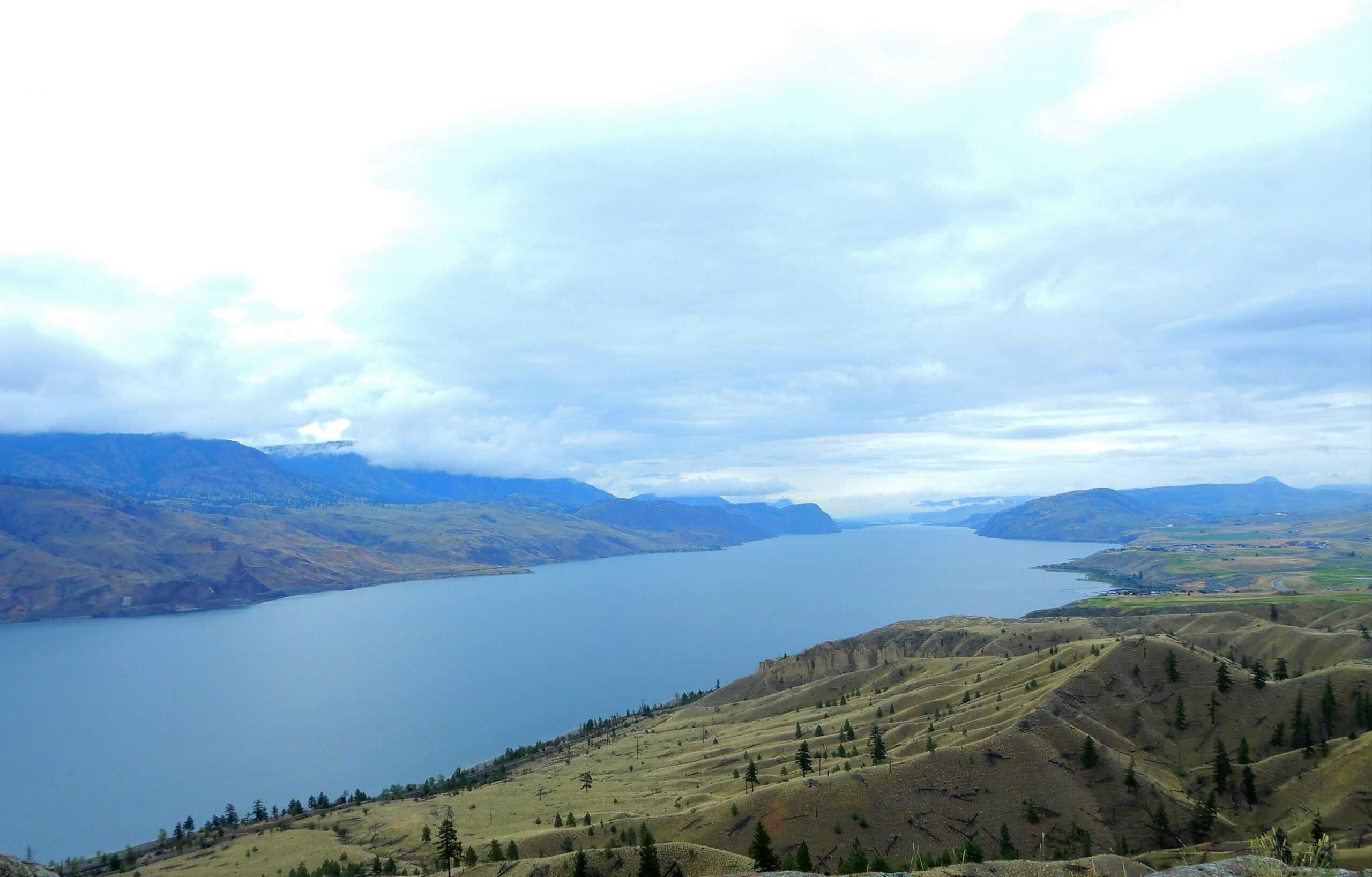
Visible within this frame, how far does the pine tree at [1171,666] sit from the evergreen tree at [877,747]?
31.7 meters

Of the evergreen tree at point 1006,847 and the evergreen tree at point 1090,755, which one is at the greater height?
the evergreen tree at point 1090,755

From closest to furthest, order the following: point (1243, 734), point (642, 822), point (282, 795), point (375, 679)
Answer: point (642, 822), point (1243, 734), point (282, 795), point (375, 679)

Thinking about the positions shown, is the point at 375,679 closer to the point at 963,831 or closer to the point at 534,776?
the point at 534,776

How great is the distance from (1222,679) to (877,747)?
3749 cm

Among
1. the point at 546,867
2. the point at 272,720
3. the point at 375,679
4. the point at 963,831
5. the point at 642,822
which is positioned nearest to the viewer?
the point at 546,867

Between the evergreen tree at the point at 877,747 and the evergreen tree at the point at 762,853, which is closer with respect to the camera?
the evergreen tree at the point at 762,853

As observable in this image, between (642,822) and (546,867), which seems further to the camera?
(642,822)

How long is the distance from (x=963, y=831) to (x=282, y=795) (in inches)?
4130

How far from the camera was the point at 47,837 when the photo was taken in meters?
104

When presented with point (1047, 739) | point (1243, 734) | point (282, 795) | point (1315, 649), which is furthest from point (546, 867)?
point (1315, 649)

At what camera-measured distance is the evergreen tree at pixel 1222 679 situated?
79.3 metres

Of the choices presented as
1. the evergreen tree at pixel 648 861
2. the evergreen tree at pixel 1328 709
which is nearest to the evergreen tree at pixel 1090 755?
the evergreen tree at pixel 1328 709

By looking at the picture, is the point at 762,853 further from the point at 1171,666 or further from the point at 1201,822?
the point at 1171,666

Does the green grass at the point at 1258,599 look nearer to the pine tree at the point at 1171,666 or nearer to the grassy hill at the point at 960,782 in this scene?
the grassy hill at the point at 960,782
